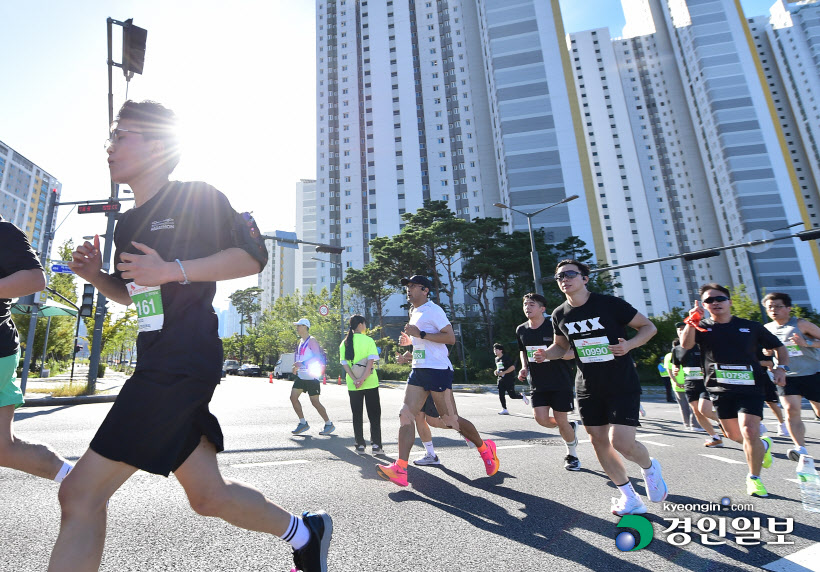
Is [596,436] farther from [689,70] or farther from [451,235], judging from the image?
[689,70]

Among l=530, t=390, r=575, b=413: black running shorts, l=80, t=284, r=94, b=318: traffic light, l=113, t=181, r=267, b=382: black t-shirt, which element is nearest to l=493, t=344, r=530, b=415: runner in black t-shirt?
l=530, t=390, r=575, b=413: black running shorts

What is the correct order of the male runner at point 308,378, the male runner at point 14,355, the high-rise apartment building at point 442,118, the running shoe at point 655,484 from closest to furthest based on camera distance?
1. the male runner at point 14,355
2. the running shoe at point 655,484
3. the male runner at point 308,378
4. the high-rise apartment building at point 442,118

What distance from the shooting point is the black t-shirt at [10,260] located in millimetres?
2312

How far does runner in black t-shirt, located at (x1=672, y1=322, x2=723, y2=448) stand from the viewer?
20.4 feet

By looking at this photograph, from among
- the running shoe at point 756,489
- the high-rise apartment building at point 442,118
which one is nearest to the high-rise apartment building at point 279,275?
the high-rise apartment building at point 442,118

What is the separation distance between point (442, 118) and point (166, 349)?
8559 cm

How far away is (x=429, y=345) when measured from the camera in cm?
472

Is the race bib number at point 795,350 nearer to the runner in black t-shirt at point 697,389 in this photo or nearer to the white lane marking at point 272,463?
the runner in black t-shirt at point 697,389

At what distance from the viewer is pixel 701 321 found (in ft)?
15.0

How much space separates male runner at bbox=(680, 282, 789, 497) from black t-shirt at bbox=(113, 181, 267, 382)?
4.59 meters

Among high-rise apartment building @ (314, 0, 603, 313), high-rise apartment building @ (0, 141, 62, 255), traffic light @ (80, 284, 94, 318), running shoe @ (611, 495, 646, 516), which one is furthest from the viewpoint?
high-rise apartment building @ (0, 141, 62, 255)

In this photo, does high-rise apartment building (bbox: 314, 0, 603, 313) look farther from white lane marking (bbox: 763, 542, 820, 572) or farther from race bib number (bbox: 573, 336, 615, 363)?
white lane marking (bbox: 763, 542, 820, 572)

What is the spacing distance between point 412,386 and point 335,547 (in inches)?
82.9

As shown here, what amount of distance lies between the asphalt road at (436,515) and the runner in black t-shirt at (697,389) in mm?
547
